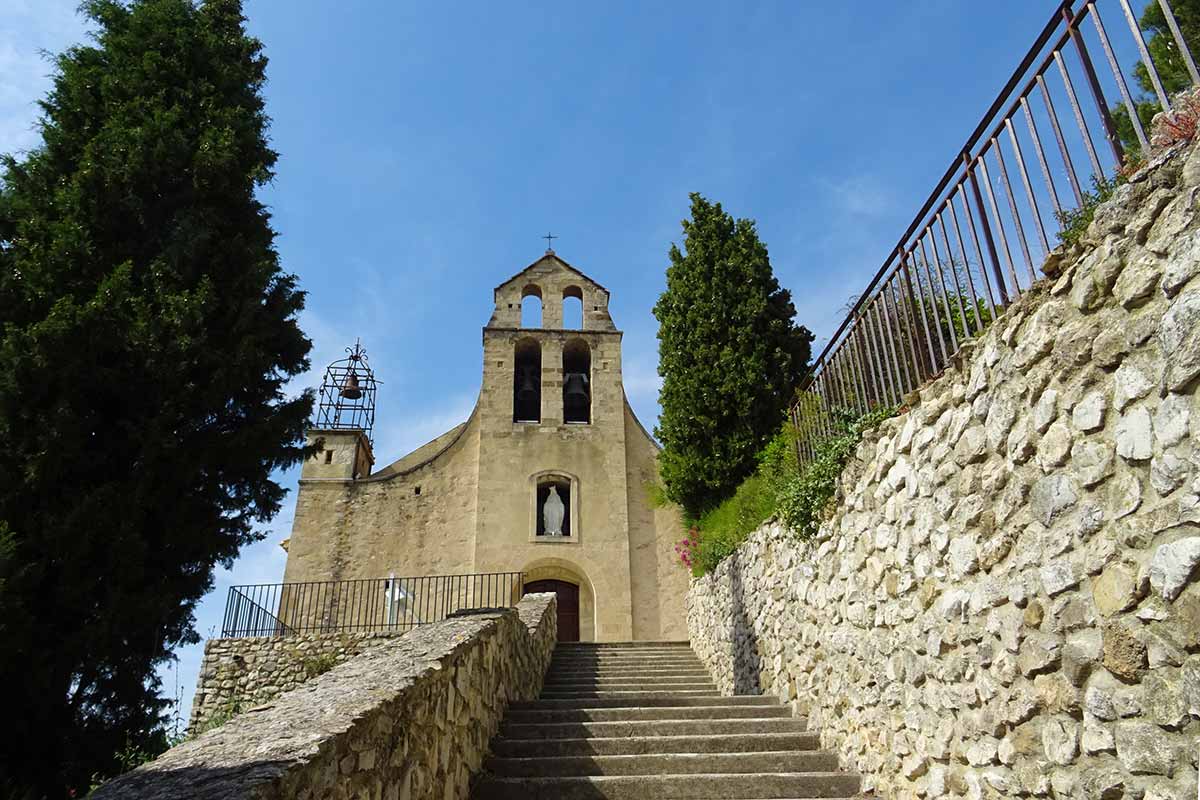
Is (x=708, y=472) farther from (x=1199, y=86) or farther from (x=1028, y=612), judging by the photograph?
(x=1199, y=86)

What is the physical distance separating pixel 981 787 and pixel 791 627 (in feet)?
9.47

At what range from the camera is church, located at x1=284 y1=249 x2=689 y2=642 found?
1481cm

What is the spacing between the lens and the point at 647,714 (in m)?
6.15

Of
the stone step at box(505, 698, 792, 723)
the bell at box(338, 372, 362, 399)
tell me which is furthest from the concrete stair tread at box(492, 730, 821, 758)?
the bell at box(338, 372, 362, 399)

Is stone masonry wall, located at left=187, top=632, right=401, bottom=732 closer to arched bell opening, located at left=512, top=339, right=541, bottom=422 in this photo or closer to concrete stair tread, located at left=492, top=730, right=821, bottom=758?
arched bell opening, located at left=512, top=339, right=541, bottom=422

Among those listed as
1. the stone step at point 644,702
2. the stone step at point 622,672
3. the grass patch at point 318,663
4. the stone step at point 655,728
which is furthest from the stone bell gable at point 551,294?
the stone step at point 655,728

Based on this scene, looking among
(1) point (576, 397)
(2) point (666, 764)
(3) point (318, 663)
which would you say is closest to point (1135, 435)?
(2) point (666, 764)

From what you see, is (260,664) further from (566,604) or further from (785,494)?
(785,494)

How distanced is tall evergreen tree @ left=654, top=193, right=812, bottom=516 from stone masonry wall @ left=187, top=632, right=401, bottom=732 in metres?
5.30

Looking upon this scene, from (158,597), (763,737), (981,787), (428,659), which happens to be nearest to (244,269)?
(158,597)

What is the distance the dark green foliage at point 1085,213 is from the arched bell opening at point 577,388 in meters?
14.0

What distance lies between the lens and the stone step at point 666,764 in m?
4.93

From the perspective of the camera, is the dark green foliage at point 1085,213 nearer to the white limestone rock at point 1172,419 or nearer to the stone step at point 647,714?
the white limestone rock at point 1172,419

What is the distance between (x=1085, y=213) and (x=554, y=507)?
13.3 meters
